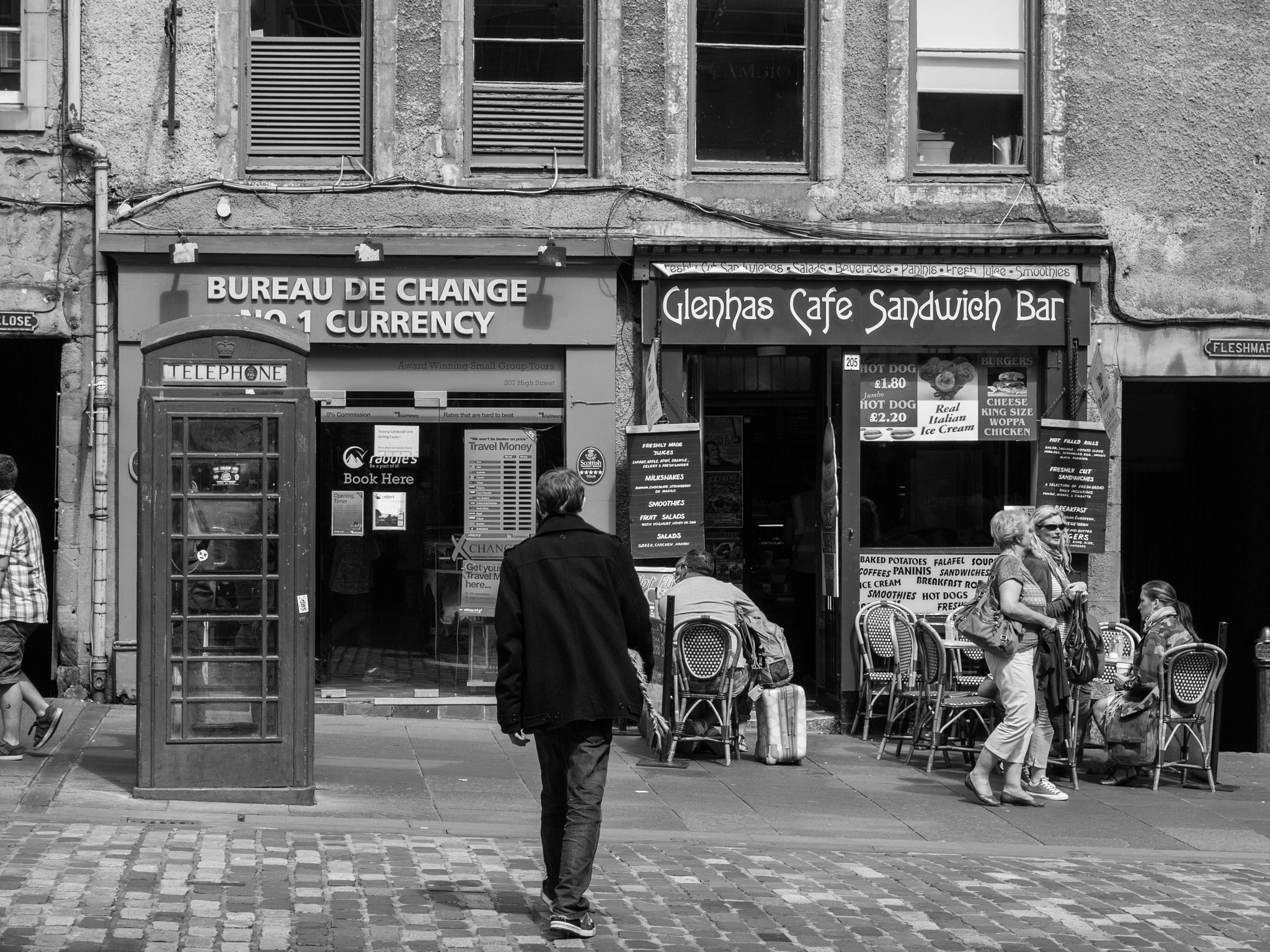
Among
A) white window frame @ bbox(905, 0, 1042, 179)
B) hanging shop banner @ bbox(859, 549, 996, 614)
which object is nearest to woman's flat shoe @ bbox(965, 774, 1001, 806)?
hanging shop banner @ bbox(859, 549, 996, 614)

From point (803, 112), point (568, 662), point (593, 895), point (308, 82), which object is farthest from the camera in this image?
point (803, 112)

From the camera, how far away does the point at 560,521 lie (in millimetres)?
6609

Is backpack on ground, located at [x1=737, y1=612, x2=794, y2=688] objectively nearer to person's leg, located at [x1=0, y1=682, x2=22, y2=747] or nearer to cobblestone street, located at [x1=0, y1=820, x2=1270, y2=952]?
cobblestone street, located at [x1=0, y1=820, x2=1270, y2=952]

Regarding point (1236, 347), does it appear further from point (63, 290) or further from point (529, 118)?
point (63, 290)

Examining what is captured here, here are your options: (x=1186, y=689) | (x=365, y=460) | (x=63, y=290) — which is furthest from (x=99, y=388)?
(x=1186, y=689)

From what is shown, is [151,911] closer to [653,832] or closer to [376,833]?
[376,833]

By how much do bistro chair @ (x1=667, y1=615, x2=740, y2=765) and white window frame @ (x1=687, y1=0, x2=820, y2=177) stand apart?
403 cm

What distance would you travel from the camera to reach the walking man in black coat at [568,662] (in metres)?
6.35

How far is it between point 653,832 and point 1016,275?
6200 mm

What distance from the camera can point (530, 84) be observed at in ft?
41.8

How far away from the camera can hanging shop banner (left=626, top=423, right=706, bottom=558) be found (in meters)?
12.4

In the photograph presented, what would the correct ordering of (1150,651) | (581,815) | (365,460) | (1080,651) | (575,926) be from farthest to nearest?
(365,460)
(1150,651)
(1080,651)
(581,815)
(575,926)

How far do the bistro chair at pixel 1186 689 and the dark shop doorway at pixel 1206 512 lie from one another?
4969mm

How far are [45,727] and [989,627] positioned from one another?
19.7 feet
